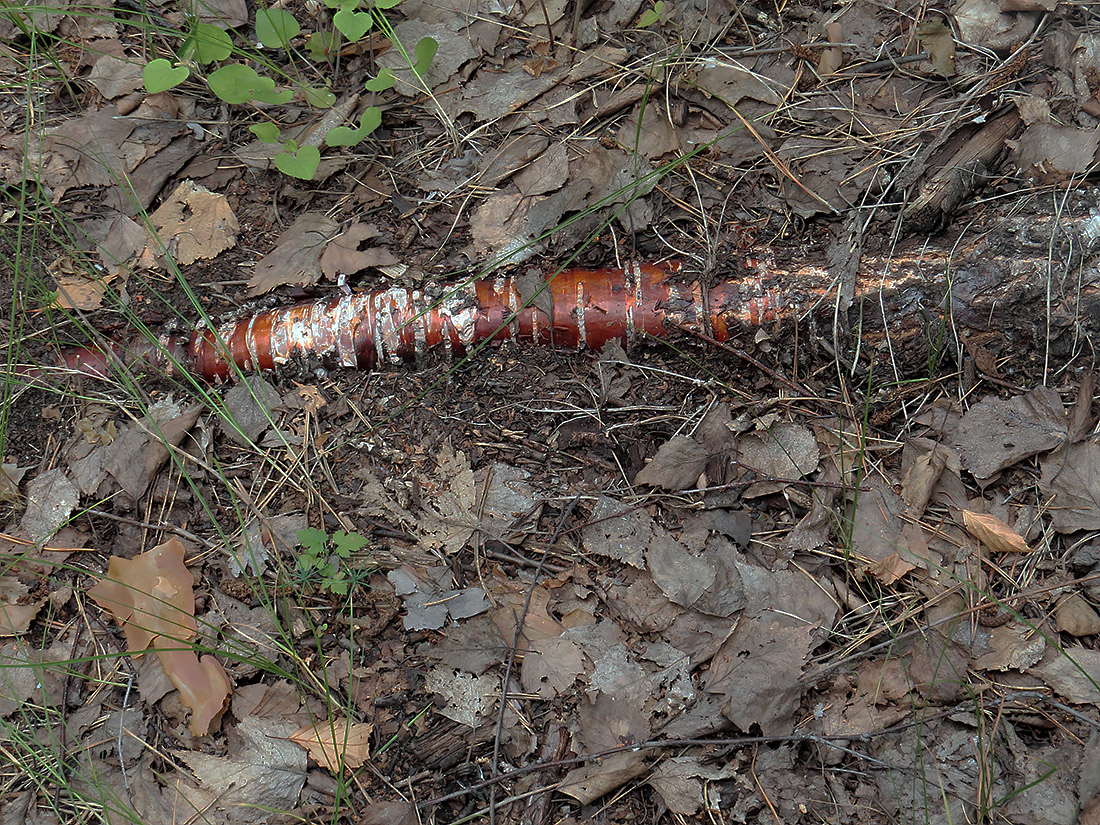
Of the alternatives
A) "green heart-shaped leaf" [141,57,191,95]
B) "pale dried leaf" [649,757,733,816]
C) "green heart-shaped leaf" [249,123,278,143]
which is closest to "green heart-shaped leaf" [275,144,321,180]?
"green heart-shaped leaf" [249,123,278,143]

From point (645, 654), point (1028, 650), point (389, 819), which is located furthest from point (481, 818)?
point (1028, 650)

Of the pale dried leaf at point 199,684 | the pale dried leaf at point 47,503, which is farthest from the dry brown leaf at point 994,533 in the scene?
the pale dried leaf at point 47,503

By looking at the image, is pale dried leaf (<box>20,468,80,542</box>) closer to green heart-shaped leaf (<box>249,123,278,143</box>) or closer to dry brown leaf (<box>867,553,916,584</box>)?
green heart-shaped leaf (<box>249,123,278,143</box>)

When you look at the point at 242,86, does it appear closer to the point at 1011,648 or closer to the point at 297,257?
the point at 297,257

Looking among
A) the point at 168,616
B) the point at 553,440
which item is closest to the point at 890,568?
the point at 553,440

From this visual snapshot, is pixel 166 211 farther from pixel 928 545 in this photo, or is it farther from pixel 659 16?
pixel 928 545

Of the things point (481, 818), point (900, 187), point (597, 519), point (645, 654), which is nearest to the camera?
point (481, 818)

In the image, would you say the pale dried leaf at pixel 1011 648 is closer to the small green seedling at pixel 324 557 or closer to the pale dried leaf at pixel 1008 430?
the pale dried leaf at pixel 1008 430
